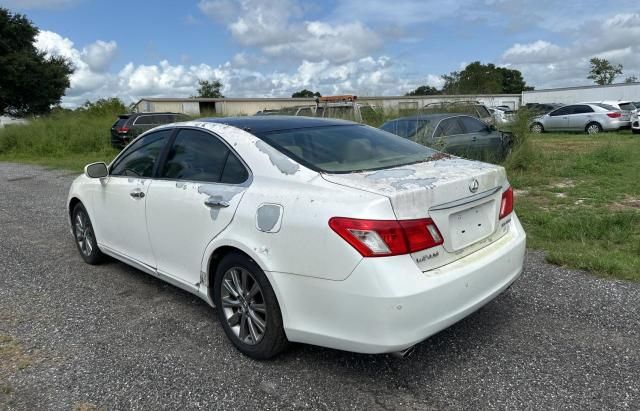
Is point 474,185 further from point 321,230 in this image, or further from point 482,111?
point 482,111

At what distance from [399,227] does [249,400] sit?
1255mm

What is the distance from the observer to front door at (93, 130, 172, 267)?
404 cm

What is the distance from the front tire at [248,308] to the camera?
2.93 meters

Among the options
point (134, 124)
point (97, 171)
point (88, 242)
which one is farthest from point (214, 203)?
point (134, 124)

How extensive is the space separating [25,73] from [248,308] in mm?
46699

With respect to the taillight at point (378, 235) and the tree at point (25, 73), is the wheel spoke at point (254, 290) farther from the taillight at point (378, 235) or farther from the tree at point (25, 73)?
the tree at point (25, 73)

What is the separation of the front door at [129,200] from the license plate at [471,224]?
2.40m

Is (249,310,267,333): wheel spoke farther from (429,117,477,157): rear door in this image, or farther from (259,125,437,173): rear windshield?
(429,117,477,157): rear door

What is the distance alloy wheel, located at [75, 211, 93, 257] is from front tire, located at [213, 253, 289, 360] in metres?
2.40

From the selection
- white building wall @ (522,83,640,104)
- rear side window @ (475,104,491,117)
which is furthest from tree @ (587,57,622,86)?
rear side window @ (475,104,491,117)

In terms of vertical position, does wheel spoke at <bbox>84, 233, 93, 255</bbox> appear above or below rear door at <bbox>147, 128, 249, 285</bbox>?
below

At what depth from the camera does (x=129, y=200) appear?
13.7 feet

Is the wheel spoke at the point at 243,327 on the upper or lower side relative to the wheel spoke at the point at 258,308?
lower

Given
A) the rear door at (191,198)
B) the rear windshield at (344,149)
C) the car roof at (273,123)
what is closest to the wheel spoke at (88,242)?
the rear door at (191,198)
